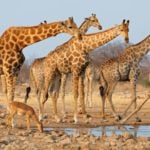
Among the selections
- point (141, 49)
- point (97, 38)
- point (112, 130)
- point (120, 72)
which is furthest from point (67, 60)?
point (112, 130)

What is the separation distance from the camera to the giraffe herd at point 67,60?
1823cm

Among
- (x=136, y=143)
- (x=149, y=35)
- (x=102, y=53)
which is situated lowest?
(x=136, y=143)

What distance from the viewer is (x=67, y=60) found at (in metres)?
19.8

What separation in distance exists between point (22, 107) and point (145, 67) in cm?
4121

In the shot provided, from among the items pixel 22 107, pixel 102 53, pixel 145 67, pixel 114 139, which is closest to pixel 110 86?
pixel 22 107

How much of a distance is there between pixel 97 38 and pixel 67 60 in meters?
1.03

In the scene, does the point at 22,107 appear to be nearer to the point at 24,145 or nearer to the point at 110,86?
the point at 24,145

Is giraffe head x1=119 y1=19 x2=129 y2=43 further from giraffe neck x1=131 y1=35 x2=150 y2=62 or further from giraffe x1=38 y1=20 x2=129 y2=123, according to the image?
giraffe neck x1=131 y1=35 x2=150 y2=62

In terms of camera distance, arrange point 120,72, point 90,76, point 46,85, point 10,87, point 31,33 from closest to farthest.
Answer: point 10,87 < point 31,33 < point 46,85 < point 120,72 < point 90,76

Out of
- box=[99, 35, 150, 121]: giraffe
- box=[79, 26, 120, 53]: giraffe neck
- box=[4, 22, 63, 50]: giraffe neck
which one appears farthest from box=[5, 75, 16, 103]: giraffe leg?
box=[99, 35, 150, 121]: giraffe

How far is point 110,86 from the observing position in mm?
21094

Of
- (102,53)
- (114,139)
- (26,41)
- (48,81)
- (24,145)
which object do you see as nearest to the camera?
(24,145)

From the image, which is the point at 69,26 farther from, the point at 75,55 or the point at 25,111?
the point at 25,111

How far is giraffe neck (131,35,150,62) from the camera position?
21406mm
